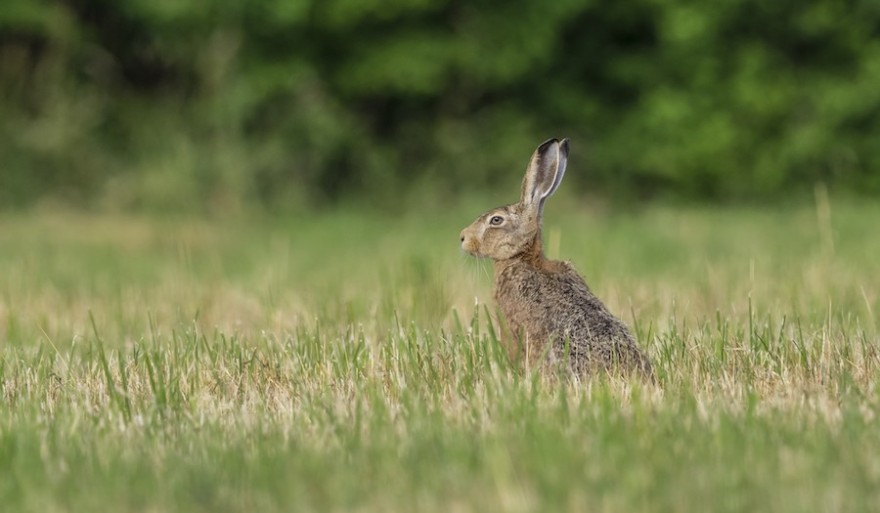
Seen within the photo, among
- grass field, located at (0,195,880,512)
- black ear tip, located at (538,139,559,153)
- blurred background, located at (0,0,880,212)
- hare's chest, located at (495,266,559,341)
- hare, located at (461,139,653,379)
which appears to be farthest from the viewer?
blurred background, located at (0,0,880,212)

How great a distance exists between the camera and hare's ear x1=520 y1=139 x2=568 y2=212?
648 centimetres

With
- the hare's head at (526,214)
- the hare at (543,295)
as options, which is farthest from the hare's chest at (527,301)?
the hare's head at (526,214)

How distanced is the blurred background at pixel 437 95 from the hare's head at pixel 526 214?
508 inches

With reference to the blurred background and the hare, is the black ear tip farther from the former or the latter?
the blurred background

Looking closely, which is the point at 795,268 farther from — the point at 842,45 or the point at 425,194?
the point at 842,45

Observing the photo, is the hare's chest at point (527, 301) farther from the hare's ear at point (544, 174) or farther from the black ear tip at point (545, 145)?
the black ear tip at point (545, 145)

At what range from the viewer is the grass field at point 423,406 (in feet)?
13.1

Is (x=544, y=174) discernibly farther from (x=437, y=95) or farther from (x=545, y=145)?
(x=437, y=95)

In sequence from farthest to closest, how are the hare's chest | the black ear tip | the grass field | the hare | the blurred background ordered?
the blurred background < the black ear tip < the hare's chest < the hare < the grass field

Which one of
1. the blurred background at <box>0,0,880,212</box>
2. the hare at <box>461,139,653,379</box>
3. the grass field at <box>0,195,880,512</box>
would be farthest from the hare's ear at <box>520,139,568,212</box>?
the blurred background at <box>0,0,880,212</box>

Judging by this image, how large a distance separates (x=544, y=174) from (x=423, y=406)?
5.92 feet

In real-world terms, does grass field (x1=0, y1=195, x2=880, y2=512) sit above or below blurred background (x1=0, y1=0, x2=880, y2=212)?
below

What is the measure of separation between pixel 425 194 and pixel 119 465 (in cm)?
1718

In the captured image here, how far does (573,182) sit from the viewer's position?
23.2 meters
